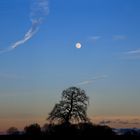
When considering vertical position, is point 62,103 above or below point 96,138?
above

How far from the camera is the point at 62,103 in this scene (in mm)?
76688

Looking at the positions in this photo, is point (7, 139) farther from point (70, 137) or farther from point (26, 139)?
point (70, 137)

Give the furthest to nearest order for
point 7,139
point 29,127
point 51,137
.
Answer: point 29,127 → point 7,139 → point 51,137

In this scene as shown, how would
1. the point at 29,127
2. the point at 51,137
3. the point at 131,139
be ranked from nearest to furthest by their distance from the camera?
the point at 51,137, the point at 131,139, the point at 29,127

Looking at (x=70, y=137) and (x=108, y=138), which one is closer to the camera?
(x=70, y=137)

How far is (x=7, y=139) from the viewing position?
74.3m

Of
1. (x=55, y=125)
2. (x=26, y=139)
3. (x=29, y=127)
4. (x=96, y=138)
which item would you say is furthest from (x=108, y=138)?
(x=29, y=127)

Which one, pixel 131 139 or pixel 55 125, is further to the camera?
pixel 131 139

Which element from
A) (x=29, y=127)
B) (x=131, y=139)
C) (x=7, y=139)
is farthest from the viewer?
(x=29, y=127)

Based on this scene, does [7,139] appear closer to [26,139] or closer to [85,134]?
[26,139]

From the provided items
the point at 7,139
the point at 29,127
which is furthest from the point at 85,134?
the point at 29,127

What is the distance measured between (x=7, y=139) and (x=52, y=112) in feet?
28.7

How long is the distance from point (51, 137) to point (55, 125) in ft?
20.2

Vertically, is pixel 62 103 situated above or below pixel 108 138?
above
